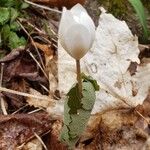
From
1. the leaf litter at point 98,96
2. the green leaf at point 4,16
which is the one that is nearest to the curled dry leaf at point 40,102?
the leaf litter at point 98,96

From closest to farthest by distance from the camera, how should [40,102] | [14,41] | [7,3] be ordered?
[40,102] → [14,41] → [7,3]

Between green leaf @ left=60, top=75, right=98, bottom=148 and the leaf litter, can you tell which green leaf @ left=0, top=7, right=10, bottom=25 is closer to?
the leaf litter

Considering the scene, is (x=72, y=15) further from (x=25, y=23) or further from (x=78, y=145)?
(x=25, y=23)

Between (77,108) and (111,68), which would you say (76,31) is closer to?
(77,108)

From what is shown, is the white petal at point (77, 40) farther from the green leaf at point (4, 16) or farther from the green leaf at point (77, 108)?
the green leaf at point (4, 16)


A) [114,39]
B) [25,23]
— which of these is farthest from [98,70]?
[25,23]

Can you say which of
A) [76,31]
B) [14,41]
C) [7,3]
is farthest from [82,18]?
[7,3]

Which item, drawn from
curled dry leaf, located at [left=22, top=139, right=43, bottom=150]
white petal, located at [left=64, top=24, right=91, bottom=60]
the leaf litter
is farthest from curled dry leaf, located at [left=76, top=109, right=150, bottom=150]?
white petal, located at [left=64, top=24, right=91, bottom=60]
